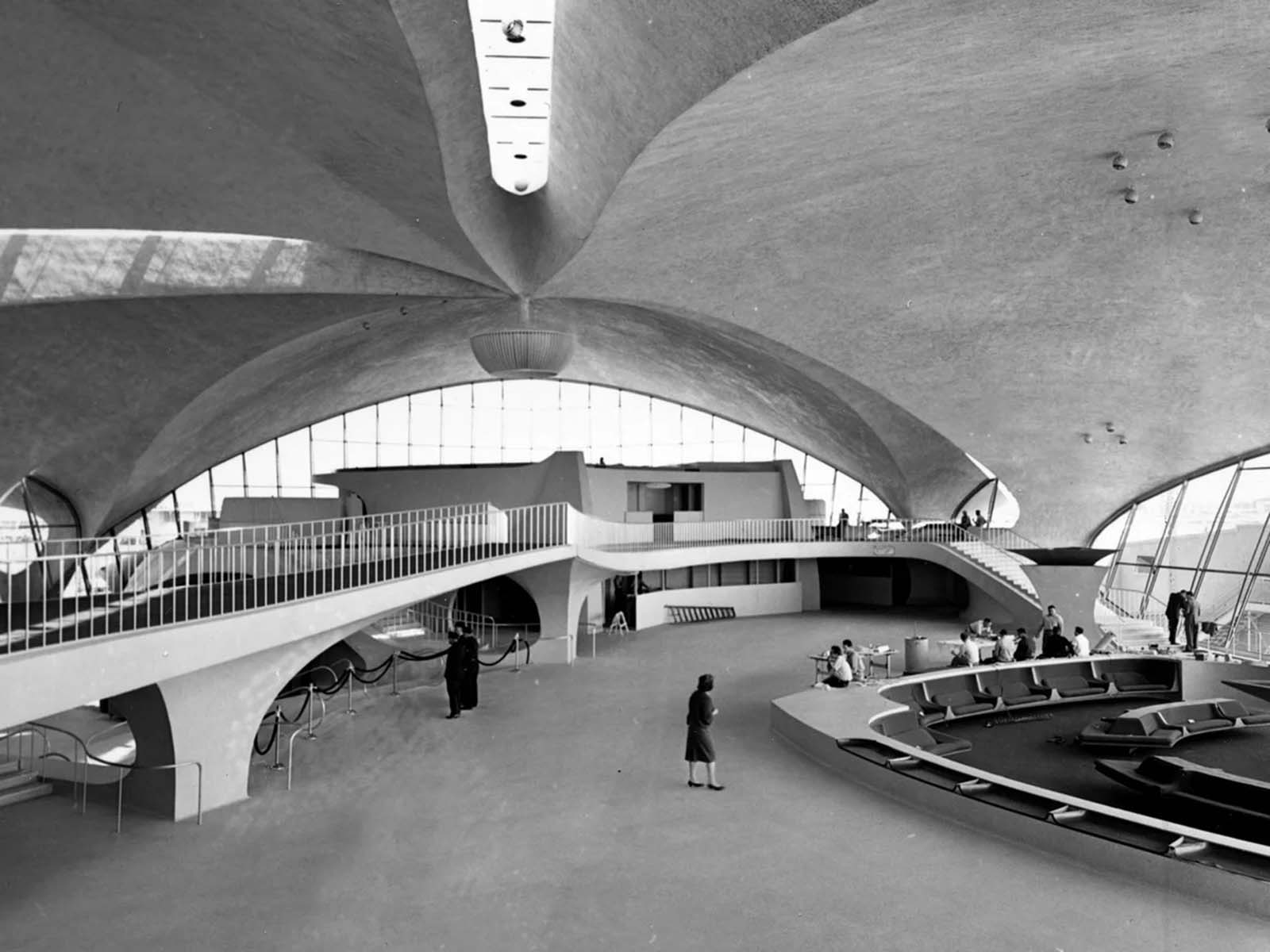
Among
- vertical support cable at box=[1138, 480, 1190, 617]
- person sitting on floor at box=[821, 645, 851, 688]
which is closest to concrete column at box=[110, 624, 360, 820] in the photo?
person sitting on floor at box=[821, 645, 851, 688]

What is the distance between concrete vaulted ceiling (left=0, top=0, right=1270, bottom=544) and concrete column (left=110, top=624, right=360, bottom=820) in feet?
22.0

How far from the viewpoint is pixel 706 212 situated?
587 inches

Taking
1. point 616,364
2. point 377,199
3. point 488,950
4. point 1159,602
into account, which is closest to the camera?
point 488,950

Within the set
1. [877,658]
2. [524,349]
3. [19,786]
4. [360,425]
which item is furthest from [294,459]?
[19,786]

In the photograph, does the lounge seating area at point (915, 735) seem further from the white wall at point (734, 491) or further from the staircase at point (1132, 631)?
the white wall at point (734, 491)

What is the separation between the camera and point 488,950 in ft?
22.4

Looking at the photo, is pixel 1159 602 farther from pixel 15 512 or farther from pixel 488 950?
pixel 15 512

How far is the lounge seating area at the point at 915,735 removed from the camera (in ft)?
40.1

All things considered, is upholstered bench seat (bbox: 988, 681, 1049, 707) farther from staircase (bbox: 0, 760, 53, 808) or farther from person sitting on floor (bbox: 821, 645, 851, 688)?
staircase (bbox: 0, 760, 53, 808)

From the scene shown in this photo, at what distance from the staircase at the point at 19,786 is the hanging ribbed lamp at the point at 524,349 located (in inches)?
352

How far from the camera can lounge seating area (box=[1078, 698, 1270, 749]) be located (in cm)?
1283

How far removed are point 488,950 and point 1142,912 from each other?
5.12m

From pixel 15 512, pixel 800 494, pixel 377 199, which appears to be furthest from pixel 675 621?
pixel 15 512

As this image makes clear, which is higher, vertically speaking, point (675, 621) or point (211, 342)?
point (211, 342)
